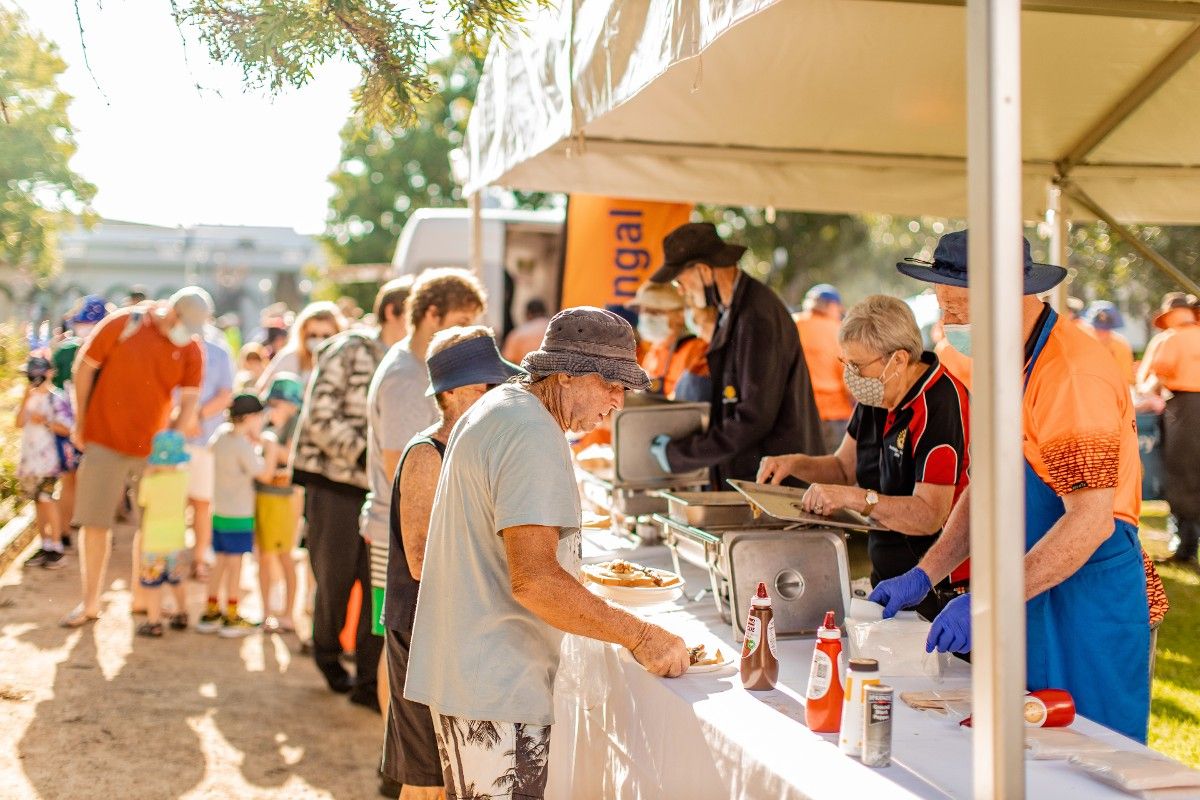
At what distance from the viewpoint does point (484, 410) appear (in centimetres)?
238

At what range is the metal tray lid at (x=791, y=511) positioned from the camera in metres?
2.91

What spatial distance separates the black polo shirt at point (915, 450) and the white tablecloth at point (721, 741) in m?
0.45

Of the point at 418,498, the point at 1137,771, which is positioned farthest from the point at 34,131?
the point at 1137,771

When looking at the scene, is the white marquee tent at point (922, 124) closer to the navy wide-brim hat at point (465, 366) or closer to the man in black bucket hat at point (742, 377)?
the man in black bucket hat at point (742, 377)

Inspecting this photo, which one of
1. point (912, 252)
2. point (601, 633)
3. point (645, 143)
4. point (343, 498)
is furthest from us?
point (912, 252)

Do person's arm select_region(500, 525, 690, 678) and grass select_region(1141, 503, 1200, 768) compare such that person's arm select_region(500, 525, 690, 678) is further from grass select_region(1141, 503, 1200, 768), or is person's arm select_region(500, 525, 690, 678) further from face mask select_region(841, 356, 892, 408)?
grass select_region(1141, 503, 1200, 768)

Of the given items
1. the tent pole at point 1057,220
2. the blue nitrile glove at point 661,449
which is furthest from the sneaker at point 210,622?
the tent pole at point 1057,220

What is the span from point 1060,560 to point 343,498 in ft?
11.2

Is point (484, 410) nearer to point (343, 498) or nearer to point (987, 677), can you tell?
point (987, 677)

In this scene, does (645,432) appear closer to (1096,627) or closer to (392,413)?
(392,413)

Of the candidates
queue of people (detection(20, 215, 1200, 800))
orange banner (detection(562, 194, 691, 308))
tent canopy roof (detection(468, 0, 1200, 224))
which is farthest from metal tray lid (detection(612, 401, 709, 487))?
orange banner (detection(562, 194, 691, 308))

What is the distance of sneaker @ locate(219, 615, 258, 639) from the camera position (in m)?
6.68

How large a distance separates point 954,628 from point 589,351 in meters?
0.94

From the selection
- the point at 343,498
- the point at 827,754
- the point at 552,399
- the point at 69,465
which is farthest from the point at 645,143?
the point at 69,465
